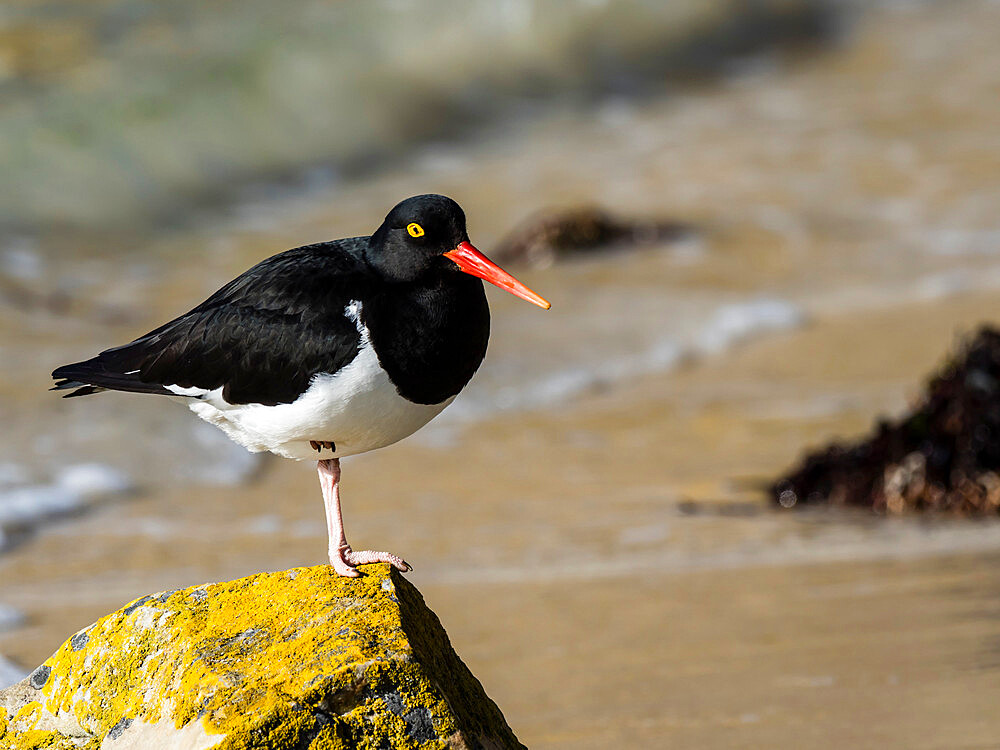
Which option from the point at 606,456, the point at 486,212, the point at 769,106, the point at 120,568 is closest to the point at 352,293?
the point at 120,568

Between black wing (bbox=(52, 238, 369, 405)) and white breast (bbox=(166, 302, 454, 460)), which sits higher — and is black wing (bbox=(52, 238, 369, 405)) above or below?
above

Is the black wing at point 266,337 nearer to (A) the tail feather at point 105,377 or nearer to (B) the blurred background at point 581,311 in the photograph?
(A) the tail feather at point 105,377

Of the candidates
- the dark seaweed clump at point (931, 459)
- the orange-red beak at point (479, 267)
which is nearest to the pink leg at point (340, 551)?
the orange-red beak at point (479, 267)

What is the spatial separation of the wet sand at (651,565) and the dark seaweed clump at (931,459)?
211 mm

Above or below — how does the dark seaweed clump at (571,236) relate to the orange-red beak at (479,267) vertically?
above

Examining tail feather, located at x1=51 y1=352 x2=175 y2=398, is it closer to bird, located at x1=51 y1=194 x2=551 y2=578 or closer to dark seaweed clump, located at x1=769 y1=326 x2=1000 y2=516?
bird, located at x1=51 y1=194 x2=551 y2=578

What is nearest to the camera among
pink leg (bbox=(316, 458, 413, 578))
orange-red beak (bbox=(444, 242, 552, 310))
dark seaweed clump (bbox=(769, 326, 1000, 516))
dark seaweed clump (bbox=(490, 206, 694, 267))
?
pink leg (bbox=(316, 458, 413, 578))

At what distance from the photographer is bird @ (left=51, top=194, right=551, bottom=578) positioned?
12.8ft

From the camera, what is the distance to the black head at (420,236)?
400 centimetres

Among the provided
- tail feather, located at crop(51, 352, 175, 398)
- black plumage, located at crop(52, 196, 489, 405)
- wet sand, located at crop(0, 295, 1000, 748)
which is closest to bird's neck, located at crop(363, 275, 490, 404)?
black plumage, located at crop(52, 196, 489, 405)

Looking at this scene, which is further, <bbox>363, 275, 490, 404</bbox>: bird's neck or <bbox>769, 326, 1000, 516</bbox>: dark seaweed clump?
<bbox>769, 326, 1000, 516</bbox>: dark seaweed clump

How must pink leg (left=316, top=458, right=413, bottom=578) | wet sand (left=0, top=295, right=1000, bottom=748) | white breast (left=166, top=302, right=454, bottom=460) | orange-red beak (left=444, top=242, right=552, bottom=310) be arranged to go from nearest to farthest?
pink leg (left=316, top=458, right=413, bottom=578) < white breast (left=166, top=302, right=454, bottom=460) < orange-red beak (left=444, top=242, right=552, bottom=310) < wet sand (left=0, top=295, right=1000, bottom=748)

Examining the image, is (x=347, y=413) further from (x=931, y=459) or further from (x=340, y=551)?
(x=931, y=459)

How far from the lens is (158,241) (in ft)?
53.6
